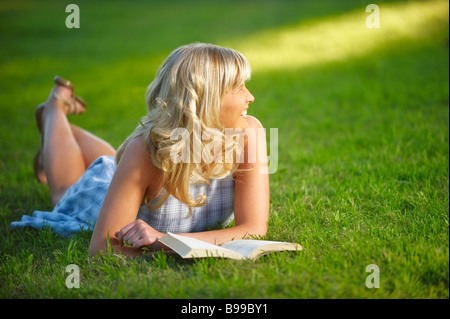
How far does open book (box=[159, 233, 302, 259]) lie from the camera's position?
6.44 ft

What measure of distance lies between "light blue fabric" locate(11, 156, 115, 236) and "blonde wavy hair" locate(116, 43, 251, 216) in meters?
0.91

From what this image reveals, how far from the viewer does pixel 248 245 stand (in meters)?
2.08

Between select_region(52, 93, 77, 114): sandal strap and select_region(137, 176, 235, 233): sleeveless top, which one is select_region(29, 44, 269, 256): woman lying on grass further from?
select_region(52, 93, 77, 114): sandal strap

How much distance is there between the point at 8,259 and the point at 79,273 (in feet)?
2.05

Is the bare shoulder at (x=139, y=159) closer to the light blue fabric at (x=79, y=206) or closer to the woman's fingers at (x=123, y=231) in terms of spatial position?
the woman's fingers at (x=123, y=231)

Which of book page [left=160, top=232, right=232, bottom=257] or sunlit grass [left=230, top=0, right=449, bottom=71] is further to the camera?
sunlit grass [left=230, top=0, right=449, bottom=71]

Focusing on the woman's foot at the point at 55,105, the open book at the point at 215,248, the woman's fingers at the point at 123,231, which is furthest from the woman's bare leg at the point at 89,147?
the open book at the point at 215,248

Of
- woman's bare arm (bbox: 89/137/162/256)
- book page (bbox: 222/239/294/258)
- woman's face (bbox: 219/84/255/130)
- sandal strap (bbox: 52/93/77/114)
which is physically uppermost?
sandal strap (bbox: 52/93/77/114)

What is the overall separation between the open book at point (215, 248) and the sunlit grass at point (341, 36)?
6.73 m

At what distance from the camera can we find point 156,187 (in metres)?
2.29

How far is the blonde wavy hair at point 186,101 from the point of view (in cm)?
213

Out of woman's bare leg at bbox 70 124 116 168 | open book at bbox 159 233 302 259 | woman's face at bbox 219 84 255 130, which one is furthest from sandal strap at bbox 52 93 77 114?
open book at bbox 159 233 302 259
